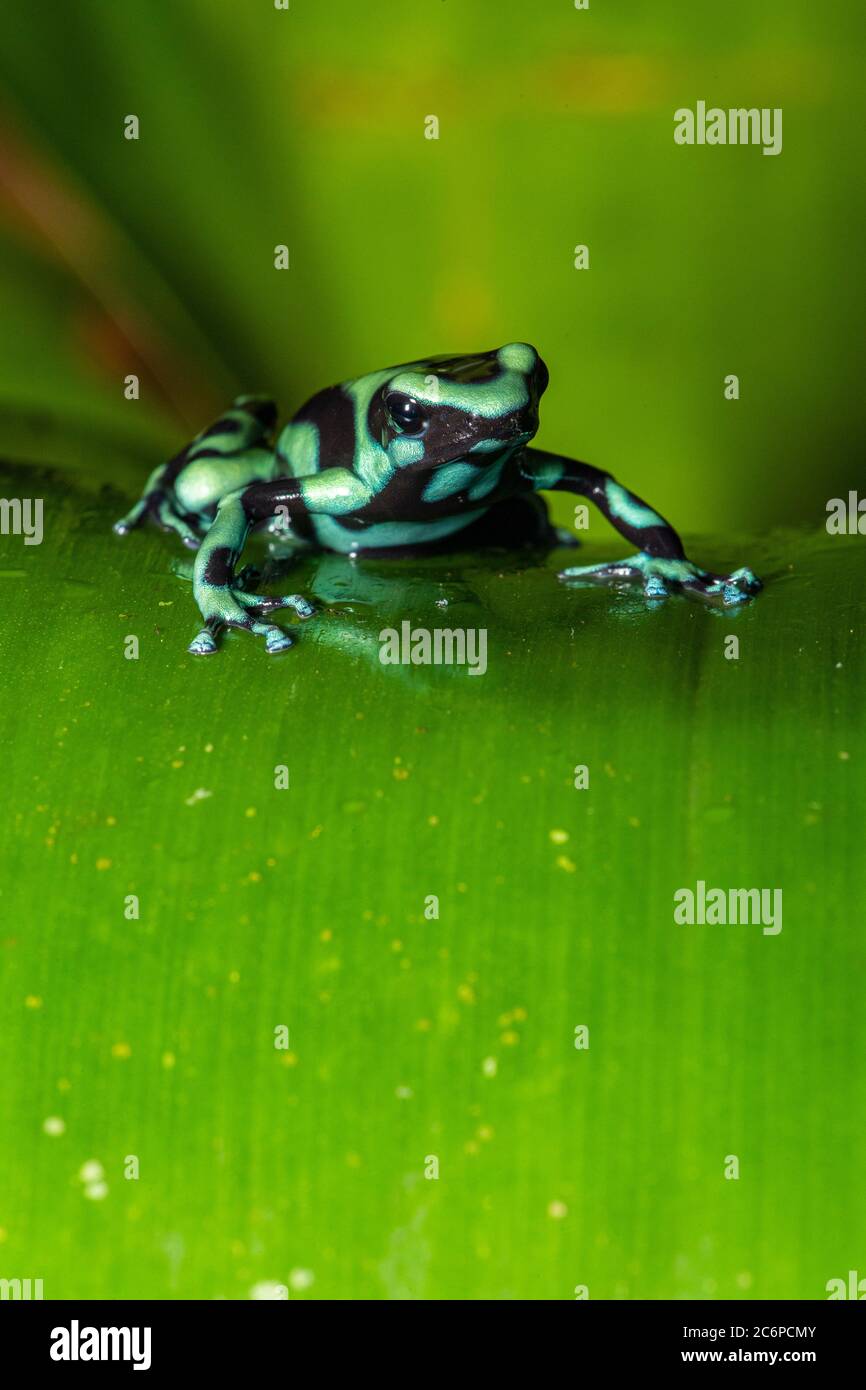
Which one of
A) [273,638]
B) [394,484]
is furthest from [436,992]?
[394,484]

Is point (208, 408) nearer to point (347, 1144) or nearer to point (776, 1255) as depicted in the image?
point (347, 1144)

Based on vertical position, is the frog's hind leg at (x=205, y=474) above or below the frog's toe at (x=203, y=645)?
above

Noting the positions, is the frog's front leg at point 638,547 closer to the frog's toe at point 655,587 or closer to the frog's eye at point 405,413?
the frog's toe at point 655,587

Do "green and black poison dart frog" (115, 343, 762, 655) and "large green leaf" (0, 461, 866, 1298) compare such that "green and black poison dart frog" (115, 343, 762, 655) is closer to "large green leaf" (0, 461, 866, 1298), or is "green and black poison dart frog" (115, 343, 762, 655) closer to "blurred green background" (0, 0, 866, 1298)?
"blurred green background" (0, 0, 866, 1298)

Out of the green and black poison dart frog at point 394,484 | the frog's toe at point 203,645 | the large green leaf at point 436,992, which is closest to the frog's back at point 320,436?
the green and black poison dart frog at point 394,484

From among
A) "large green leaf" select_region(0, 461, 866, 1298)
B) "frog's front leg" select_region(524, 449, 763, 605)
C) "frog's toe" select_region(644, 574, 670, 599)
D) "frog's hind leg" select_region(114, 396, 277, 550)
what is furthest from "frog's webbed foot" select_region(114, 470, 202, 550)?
"large green leaf" select_region(0, 461, 866, 1298)

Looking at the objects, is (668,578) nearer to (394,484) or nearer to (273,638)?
(394,484)
